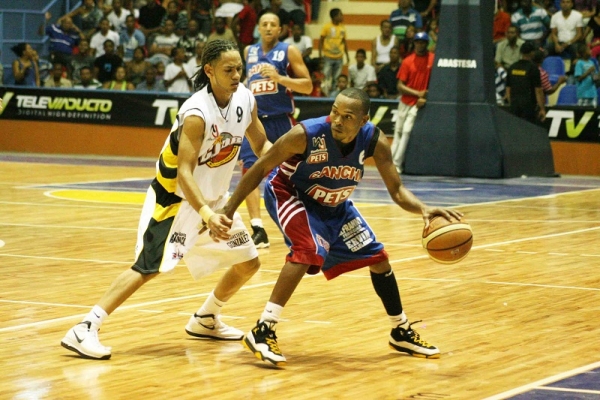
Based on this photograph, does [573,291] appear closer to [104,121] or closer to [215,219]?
[215,219]

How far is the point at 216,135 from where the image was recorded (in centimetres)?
678

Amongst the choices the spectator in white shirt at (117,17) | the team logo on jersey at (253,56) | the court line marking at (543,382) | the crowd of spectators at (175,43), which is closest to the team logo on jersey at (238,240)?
the court line marking at (543,382)

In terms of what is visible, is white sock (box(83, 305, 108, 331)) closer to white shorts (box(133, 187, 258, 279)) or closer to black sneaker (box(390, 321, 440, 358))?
white shorts (box(133, 187, 258, 279))

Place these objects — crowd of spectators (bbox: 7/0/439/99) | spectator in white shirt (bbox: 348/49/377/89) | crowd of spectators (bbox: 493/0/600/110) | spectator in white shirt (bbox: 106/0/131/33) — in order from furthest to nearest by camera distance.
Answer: spectator in white shirt (bbox: 106/0/131/33)
crowd of spectators (bbox: 7/0/439/99)
spectator in white shirt (bbox: 348/49/377/89)
crowd of spectators (bbox: 493/0/600/110)

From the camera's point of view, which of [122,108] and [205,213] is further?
[122,108]

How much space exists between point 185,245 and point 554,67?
16338 mm

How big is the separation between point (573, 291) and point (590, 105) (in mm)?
11652

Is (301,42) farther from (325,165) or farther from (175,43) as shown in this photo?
(325,165)

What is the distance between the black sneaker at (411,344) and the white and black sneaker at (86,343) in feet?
5.39

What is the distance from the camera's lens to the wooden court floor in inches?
234

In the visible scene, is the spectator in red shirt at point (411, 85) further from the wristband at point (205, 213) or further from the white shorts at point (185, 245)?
the wristband at point (205, 213)

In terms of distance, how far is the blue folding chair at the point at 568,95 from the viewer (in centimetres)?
2108

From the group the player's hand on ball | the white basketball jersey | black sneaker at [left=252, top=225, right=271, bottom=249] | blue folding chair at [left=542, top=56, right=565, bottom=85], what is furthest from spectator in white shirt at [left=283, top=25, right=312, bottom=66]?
the player's hand on ball

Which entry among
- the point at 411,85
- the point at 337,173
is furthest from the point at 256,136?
the point at 411,85
